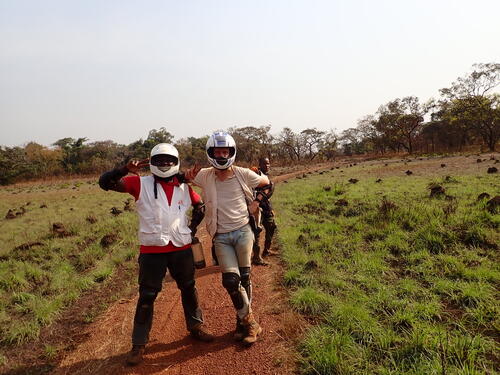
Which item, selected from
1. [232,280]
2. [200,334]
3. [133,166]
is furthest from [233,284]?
[133,166]

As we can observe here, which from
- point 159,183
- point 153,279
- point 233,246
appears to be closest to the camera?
point 153,279

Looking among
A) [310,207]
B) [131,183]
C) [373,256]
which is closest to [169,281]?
[131,183]

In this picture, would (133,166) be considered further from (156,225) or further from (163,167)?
(156,225)

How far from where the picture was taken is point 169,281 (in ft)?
19.4

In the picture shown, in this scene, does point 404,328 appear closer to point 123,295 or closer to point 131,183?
point 131,183

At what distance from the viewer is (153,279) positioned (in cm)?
338

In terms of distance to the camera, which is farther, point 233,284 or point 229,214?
point 229,214

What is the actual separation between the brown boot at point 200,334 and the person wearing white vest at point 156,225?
566mm

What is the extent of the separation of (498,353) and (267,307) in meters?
2.61

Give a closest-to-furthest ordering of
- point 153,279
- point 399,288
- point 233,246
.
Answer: point 153,279, point 233,246, point 399,288

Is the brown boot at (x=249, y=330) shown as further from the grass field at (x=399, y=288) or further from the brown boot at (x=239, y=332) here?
the grass field at (x=399, y=288)

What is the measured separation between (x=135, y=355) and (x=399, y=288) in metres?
3.60

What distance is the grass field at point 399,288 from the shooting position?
3.07m

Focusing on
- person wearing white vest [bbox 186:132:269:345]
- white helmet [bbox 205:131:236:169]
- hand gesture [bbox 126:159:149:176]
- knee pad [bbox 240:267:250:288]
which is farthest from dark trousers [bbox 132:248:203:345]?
white helmet [bbox 205:131:236:169]
